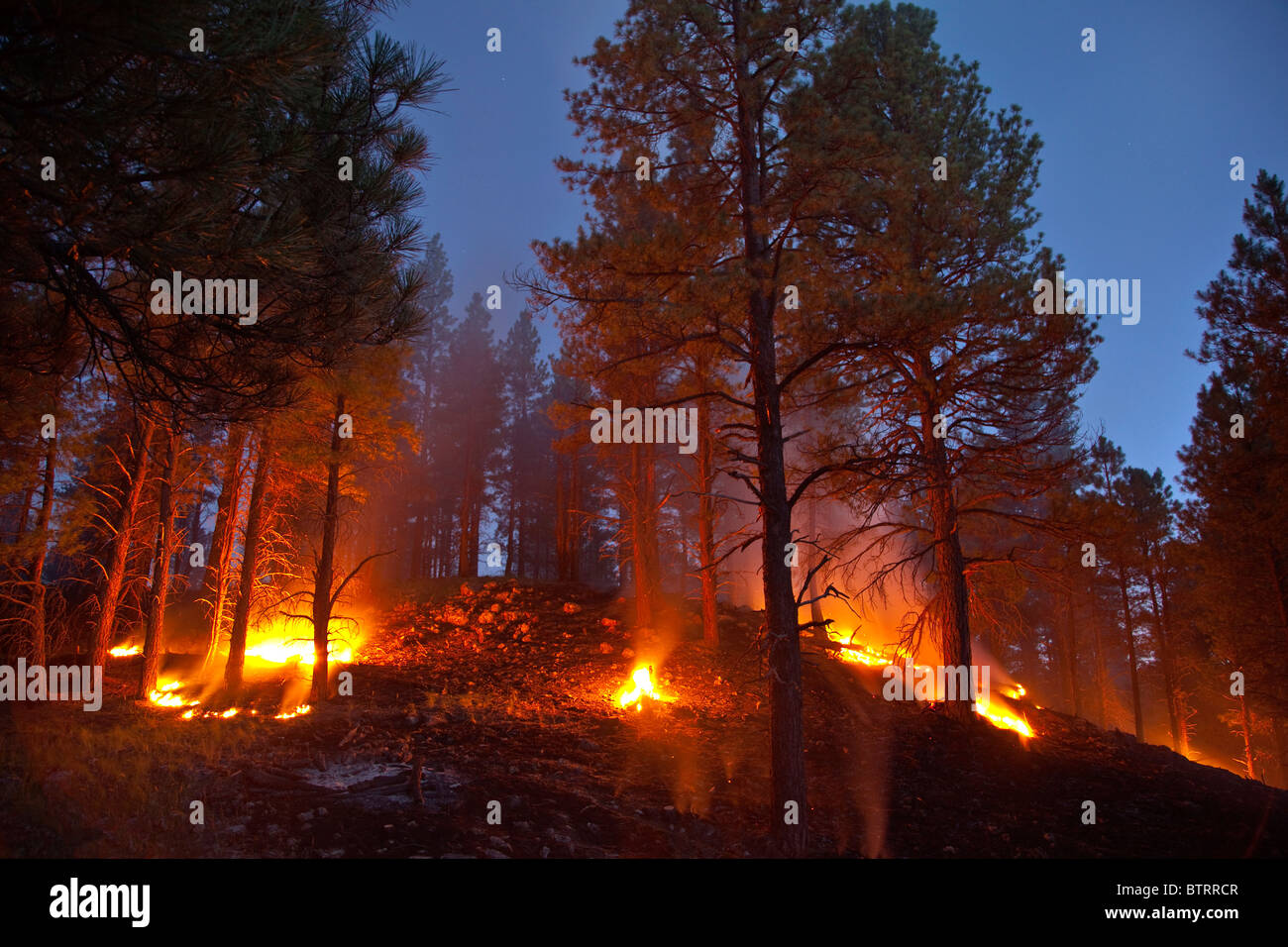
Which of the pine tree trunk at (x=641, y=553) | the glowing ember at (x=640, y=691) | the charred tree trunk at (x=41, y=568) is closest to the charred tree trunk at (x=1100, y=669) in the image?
the pine tree trunk at (x=641, y=553)

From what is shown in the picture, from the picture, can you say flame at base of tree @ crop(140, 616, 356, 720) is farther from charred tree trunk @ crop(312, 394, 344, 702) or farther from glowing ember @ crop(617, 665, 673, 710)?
Answer: glowing ember @ crop(617, 665, 673, 710)

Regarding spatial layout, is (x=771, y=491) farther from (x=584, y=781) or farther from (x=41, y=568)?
(x=41, y=568)

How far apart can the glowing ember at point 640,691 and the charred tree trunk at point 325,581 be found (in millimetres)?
6012

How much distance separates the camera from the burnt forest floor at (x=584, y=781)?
637cm

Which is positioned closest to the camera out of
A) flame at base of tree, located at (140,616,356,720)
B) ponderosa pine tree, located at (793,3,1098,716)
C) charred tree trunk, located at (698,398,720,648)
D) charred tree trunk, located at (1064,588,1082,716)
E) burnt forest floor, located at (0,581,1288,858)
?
burnt forest floor, located at (0,581,1288,858)

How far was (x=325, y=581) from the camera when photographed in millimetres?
11609

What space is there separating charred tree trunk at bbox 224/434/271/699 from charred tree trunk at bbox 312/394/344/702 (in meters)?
1.58

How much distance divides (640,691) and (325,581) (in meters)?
6.85

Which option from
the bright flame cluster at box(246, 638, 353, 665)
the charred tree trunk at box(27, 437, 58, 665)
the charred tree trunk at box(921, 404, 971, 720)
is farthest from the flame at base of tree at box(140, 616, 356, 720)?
the charred tree trunk at box(921, 404, 971, 720)

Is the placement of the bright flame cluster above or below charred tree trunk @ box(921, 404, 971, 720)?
below

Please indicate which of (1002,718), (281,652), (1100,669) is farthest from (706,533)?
(1100,669)

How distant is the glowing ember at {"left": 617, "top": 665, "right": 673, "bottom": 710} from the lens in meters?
12.5

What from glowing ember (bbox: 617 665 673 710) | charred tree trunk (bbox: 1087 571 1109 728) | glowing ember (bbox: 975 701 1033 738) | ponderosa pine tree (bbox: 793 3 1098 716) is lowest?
charred tree trunk (bbox: 1087 571 1109 728)
